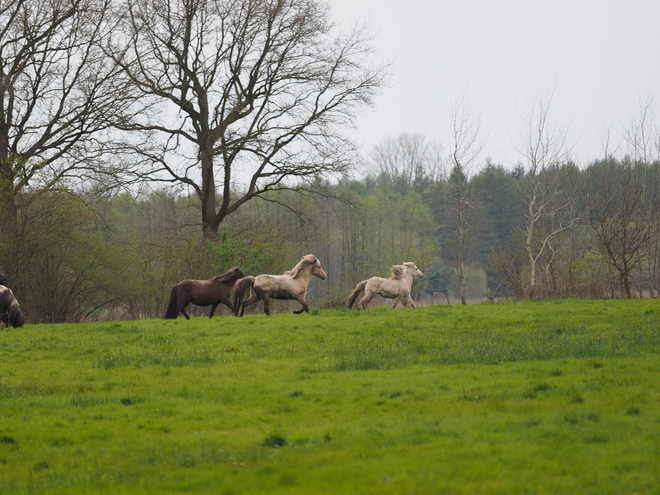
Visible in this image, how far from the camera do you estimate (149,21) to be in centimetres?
2912

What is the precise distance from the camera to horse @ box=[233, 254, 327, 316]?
19.0 metres

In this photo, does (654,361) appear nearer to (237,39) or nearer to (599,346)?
(599,346)

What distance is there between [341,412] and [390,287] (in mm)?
14013

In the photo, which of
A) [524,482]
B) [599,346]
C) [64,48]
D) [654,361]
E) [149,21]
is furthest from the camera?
[149,21]

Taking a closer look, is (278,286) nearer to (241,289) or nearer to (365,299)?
(241,289)

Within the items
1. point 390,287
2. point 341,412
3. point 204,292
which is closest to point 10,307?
point 204,292

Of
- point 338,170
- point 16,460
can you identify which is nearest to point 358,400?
point 16,460

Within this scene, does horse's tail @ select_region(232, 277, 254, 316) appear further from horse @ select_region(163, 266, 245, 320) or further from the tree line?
the tree line

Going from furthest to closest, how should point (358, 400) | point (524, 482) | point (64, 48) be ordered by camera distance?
1. point (64, 48)
2. point (358, 400)
3. point (524, 482)

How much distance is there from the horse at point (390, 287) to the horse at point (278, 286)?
1.94m

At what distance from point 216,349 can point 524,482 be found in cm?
862

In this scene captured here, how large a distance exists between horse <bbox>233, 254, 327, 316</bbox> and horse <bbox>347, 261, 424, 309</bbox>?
1944 millimetres

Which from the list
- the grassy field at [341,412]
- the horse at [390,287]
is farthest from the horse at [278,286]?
the grassy field at [341,412]

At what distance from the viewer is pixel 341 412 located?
7.46m
